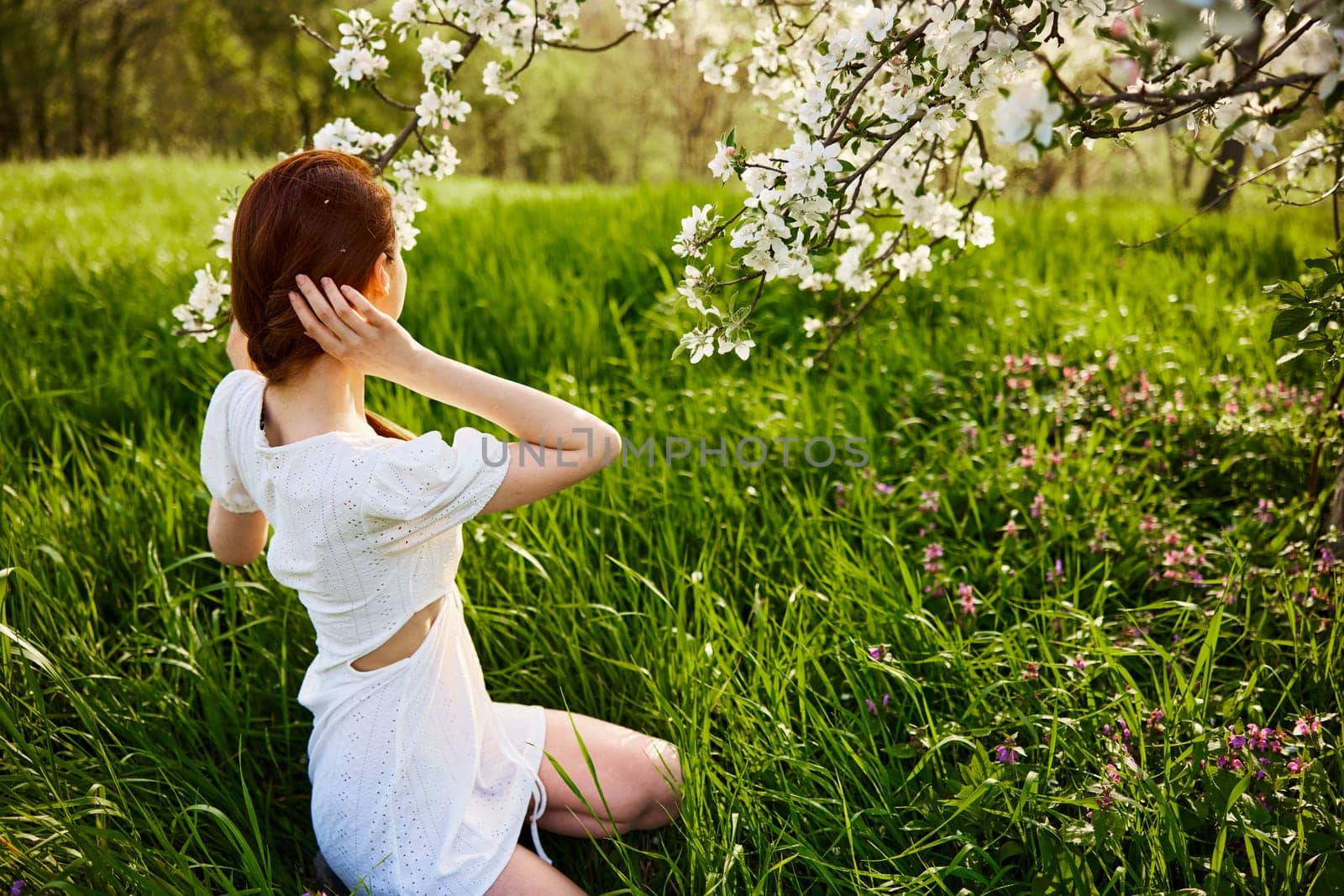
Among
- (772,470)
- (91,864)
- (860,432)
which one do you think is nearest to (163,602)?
(91,864)

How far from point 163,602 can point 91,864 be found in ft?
2.73

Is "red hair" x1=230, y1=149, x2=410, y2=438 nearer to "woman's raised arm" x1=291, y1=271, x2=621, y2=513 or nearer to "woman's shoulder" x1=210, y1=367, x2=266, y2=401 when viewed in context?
"woman's raised arm" x1=291, y1=271, x2=621, y2=513

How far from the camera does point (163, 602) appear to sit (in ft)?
7.00

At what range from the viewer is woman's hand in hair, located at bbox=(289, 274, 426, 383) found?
1360 mm

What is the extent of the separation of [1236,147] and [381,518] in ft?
23.2

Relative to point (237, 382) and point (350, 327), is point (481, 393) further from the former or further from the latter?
point (237, 382)

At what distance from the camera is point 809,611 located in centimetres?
208

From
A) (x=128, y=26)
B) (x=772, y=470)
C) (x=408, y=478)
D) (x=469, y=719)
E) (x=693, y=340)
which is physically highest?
(x=128, y=26)

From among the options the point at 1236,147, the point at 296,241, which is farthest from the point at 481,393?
the point at 1236,147

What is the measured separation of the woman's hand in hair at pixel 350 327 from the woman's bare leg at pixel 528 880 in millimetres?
859

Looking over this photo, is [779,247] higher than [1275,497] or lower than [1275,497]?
higher

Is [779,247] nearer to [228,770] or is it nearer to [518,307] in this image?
[228,770]

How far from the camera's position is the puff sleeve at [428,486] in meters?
1.39

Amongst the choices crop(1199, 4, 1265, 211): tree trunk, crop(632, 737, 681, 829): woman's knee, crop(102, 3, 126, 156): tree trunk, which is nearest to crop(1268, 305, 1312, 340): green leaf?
crop(1199, 4, 1265, 211): tree trunk
